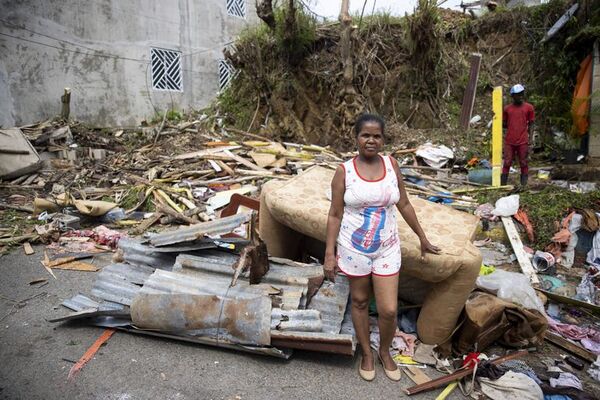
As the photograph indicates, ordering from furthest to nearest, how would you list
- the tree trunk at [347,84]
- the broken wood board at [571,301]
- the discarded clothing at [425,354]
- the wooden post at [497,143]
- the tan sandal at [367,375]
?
the tree trunk at [347,84] < the wooden post at [497,143] < the broken wood board at [571,301] < the discarded clothing at [425,354] < the tan sandal at [367,375]

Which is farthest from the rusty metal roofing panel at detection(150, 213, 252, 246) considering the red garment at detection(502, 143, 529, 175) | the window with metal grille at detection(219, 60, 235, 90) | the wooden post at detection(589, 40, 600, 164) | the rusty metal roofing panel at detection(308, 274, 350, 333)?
the window with metal grille at detection(219, 60, 235, 90)

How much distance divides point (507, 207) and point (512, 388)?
3.70m

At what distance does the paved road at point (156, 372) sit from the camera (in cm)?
264

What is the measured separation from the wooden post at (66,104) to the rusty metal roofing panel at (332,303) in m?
10.5

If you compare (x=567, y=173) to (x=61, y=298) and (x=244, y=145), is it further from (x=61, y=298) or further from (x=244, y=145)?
(x=61, y=298)

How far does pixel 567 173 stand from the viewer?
23.3 feet

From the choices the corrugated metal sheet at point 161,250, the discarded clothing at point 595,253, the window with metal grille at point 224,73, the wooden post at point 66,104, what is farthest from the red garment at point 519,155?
the window with metal grille at point 224,73

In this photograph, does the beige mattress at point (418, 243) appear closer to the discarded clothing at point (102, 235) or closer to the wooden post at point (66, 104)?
the discarded clothing at point (102, 235)

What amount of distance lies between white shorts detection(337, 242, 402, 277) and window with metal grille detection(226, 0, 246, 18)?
1541 cm

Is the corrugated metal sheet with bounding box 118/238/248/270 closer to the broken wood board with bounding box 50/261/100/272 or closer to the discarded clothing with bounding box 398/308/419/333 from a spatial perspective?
the broken wood board with bounding box 50/261/100/272

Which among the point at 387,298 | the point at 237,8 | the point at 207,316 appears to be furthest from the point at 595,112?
the point at 237,8

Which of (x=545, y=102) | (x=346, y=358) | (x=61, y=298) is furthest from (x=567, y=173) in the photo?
(x=61, y=298)

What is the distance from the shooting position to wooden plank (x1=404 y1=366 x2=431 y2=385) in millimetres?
2801

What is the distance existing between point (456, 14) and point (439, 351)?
1248 centimetres
